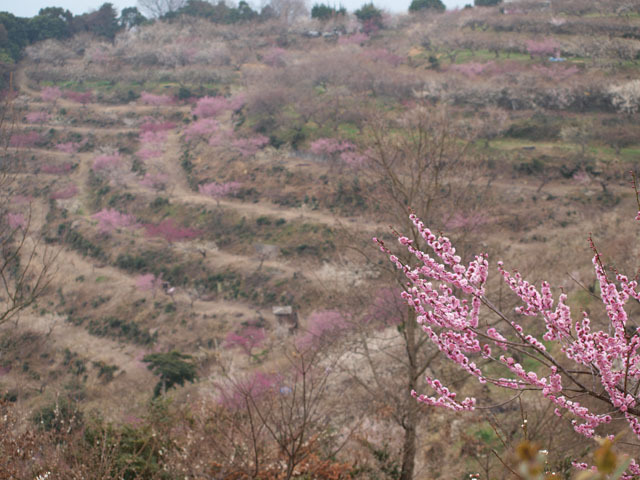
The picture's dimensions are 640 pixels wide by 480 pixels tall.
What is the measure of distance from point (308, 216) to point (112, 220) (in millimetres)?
12230

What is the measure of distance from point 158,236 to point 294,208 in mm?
8259

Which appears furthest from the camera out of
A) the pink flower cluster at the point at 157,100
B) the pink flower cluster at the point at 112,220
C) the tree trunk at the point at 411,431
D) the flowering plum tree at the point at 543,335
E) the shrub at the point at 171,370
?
the pink flower cluster at the point at 157,100

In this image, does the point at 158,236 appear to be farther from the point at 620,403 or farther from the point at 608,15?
the point at 608,15

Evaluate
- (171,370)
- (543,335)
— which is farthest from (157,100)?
(543,335)

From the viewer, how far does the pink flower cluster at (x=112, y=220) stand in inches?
1053

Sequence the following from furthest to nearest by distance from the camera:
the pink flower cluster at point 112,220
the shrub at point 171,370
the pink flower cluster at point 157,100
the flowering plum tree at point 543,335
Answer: the pink flower cluster at point 157,100 < the pink flower cluster at point 112,220 < the shrub at point 171,370 < the flowering plum tree at point 543,335

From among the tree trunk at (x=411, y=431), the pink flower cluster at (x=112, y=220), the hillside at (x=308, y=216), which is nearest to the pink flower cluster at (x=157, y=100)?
the hillside at (x=308, y=216)

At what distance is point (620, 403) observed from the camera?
2.78m

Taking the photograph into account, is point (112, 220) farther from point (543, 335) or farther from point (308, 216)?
point (543, 335)

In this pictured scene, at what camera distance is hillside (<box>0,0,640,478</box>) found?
8.54 meters

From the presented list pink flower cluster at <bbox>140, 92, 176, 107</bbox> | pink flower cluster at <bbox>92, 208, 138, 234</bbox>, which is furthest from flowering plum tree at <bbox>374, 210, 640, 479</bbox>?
pink flower cluster at <bbox>140, 92, 176, 107</bbox>

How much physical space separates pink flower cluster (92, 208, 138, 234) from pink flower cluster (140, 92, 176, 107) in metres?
16.2

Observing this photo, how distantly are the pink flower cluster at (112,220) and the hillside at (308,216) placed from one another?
1.50ft

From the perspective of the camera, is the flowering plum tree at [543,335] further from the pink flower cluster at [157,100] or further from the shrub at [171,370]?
the pink flower cluster at [157,100]
